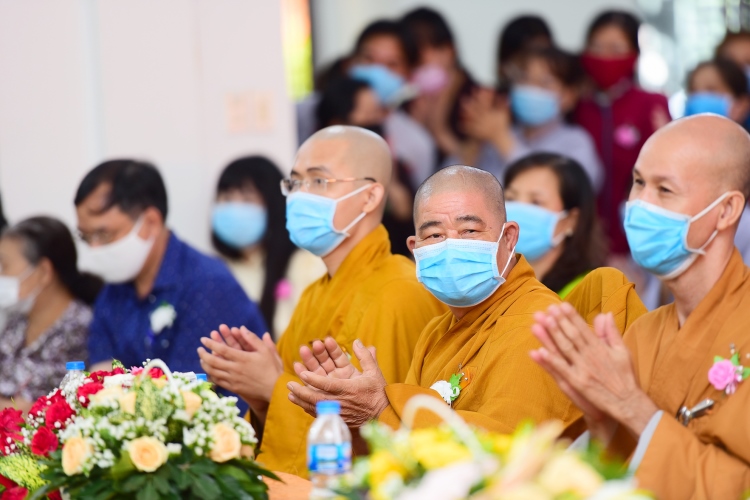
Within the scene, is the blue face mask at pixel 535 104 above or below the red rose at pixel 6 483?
above

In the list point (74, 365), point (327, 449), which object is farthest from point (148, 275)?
point (327, 449)

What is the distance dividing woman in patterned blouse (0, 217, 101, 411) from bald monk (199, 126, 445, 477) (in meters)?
1.32

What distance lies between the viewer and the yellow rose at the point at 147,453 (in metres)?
2.62

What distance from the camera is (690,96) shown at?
21.4 feet

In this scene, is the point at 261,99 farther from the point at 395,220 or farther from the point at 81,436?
the point at 81,436

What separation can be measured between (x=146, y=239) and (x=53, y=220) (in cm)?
72

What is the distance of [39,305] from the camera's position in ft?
17.3

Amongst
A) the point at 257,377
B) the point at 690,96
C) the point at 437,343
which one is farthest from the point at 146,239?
the point at 690,96

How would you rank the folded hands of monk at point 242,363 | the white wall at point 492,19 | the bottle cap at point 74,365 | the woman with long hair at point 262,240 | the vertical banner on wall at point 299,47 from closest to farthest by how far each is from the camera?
1. the bottle cap at point 74,365
2. the folded hands of monk at point 242,363
3. the woman with long hair at point 262,240
4. the vertical banner on wall at point 299,47
5. the white wall at point 492,19

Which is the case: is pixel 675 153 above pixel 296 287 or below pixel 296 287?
above

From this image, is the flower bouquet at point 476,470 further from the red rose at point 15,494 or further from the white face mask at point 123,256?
the white face mask at point 123,256

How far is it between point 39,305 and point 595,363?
335 centimetres

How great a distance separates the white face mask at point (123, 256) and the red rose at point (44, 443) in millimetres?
2023

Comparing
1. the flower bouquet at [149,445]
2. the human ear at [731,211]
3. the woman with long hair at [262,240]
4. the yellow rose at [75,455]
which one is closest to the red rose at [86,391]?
the flower bouquet at [149,445]
